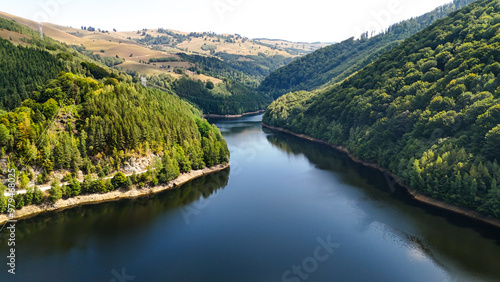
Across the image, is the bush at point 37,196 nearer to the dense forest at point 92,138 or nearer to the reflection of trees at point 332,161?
the dense forest at point 92,138

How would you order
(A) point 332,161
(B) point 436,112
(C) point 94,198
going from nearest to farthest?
(C) point 94,198, (B) point 436,112, (A) point 332,161

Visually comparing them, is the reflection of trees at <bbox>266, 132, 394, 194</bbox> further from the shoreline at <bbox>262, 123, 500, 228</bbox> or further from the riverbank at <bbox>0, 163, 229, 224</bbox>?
the riverbank at <bbox>0, 163, 229, 224</bbox>

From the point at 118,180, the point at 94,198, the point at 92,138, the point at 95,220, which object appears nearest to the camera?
the point at 95,220

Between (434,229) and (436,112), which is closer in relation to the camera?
(434,229)

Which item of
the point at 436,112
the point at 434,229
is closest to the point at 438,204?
the point at 434,229

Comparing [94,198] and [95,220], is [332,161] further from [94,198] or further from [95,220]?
[95,220]

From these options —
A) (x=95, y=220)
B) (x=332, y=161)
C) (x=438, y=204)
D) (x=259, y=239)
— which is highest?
(x=95, y=220)

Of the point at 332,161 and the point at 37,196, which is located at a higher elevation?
the point at 37,196
